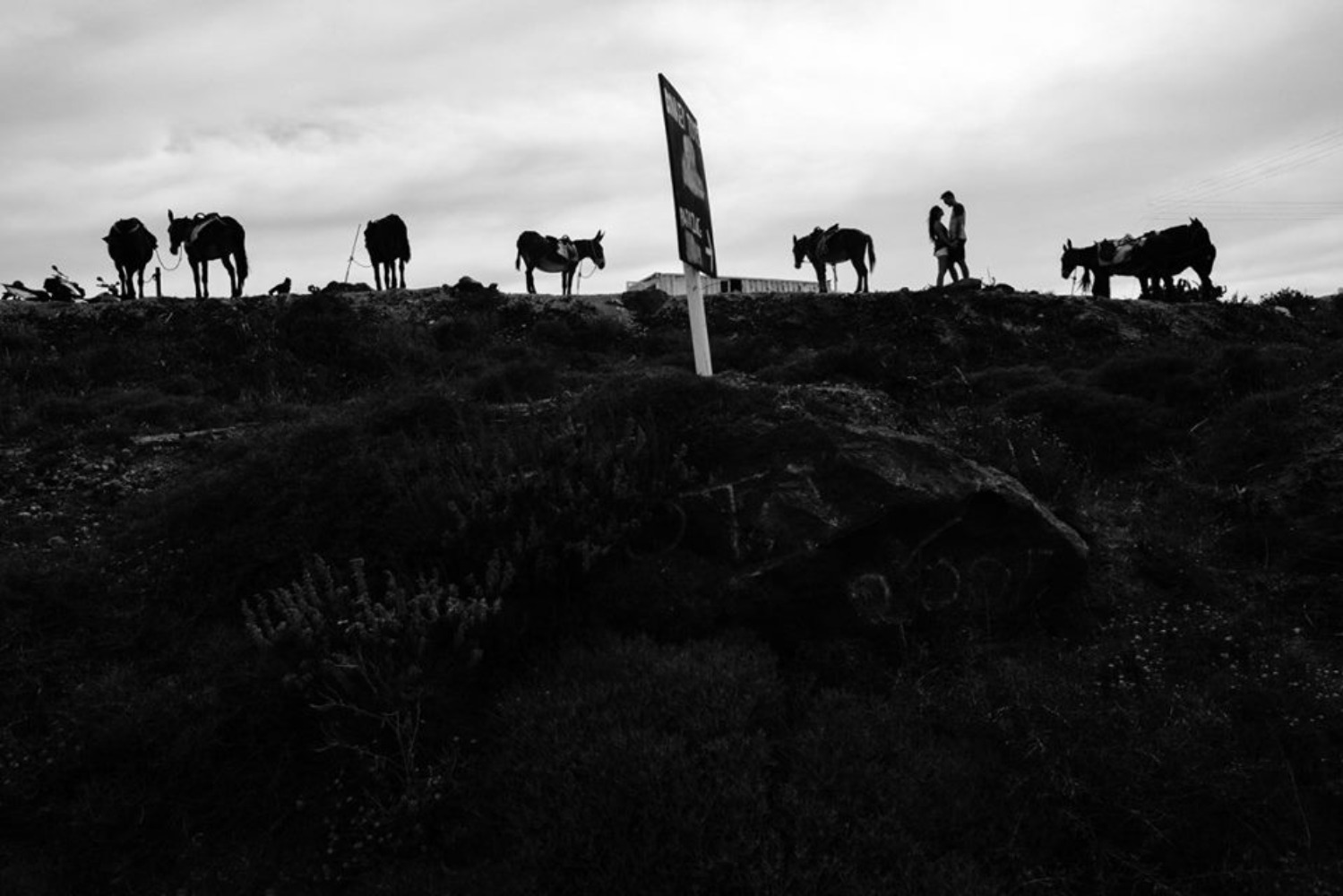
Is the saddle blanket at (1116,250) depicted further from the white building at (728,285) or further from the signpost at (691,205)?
the signpost at (691,205)

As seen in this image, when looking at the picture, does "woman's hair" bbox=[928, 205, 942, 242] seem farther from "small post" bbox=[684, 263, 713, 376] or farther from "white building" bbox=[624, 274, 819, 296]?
"small post" bbox=[684, 263, 713, 376]

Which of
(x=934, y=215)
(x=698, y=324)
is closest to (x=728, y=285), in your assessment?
(x=934, y=215)

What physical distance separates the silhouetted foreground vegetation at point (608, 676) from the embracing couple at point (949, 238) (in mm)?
10053

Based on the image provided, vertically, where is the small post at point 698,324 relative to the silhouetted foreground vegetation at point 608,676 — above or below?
above

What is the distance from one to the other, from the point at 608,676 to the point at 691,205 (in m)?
4.21

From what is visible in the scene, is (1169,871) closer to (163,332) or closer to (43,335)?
(163,332)

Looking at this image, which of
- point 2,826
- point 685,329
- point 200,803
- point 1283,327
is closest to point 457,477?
point 200,803

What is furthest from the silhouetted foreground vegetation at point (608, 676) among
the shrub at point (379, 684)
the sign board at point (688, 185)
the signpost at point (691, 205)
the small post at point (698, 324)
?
the sign board at point (688, 185)

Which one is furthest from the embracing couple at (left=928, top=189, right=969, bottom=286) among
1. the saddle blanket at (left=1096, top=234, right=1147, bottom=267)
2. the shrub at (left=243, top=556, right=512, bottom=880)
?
the shrub at (left=243, top=556, right=512, bottom=880)

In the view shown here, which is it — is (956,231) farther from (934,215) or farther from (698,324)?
(698,324)

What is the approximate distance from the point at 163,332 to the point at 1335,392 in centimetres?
1484

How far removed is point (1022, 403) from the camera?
378 inches

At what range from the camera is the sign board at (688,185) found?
725cm

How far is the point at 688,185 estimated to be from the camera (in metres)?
7.48
